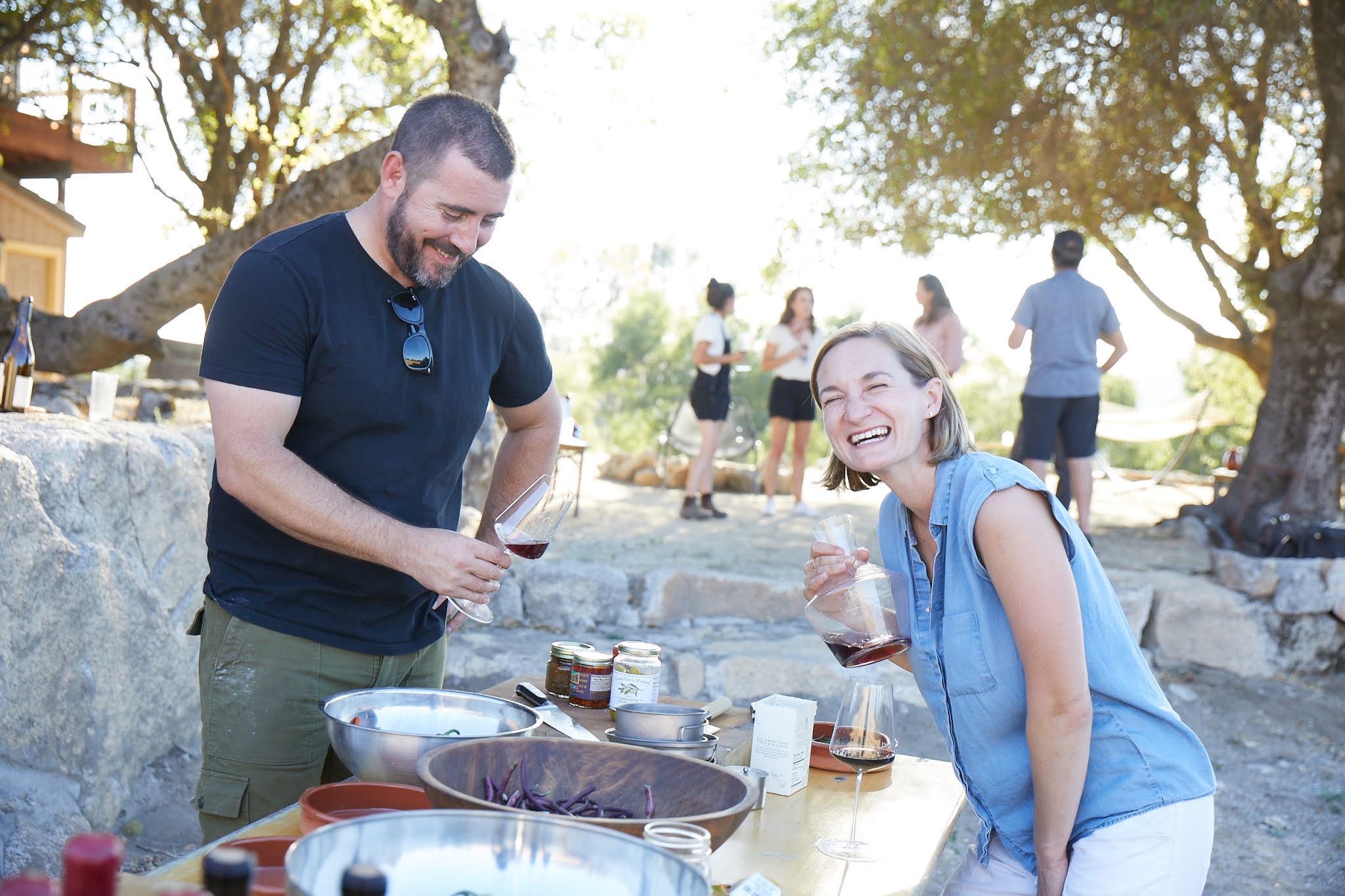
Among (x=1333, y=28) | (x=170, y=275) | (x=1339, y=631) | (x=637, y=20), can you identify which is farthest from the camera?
(x=637, y=20)

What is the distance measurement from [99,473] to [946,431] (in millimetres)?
2620

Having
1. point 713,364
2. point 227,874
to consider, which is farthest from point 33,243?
point 227,874

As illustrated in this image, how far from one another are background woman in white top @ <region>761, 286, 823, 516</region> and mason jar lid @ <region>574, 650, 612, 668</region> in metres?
5.41

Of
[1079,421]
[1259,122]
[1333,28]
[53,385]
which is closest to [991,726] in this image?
[1079,421]

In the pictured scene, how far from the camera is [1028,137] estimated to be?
30.7 feet

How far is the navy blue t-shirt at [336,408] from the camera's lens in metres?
2.00

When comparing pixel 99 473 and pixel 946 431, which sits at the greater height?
pixel 946 431

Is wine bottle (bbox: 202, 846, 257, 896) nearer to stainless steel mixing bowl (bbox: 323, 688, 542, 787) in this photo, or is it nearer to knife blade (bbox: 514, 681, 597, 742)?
stainless steel mixing bowl (bbox: 323, 688, 542, 787)

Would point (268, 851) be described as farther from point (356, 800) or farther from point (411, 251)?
point (411, 251)

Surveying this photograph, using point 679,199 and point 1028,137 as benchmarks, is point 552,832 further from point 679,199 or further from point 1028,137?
point 679,199

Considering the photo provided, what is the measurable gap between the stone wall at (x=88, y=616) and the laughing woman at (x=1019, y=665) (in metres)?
2.26

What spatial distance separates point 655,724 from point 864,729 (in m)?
0.37

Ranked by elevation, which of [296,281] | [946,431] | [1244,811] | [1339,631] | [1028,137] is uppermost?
[1028,137]

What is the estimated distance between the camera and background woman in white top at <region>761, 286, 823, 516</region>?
7770 millimetres
